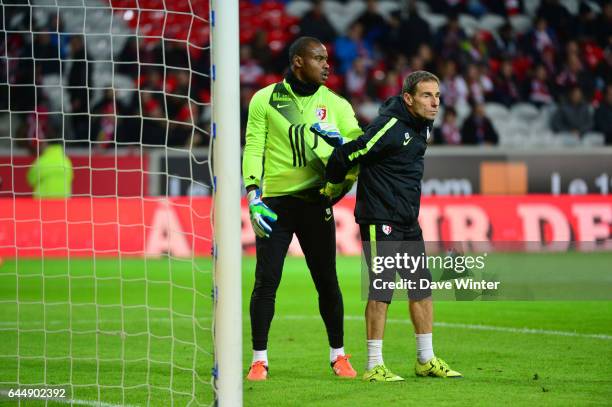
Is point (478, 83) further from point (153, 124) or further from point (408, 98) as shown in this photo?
point (408, 98)

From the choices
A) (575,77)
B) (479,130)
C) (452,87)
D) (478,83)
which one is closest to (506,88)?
(478,83)

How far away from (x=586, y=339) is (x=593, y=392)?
2.18 meters

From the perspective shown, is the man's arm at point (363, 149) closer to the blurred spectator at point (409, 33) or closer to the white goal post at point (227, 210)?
the white goal post at point (227, 210)

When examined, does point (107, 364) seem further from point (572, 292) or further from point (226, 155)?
point (572, 292)

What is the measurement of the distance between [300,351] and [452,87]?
12162 mm

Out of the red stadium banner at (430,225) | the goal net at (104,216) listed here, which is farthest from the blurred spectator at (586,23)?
the goal net at (104,216)

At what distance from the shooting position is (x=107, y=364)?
22.3 ft

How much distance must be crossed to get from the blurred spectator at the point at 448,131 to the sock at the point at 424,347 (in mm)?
11754

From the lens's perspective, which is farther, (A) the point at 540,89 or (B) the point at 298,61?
(A) the point at 540,89

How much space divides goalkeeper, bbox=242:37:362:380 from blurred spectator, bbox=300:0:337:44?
13.3 meters

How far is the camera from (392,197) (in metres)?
5.98

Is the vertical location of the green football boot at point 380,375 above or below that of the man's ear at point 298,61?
below

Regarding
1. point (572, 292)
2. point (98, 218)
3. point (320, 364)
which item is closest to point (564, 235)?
point (572, 292)

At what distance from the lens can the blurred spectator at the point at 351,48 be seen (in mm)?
19875
